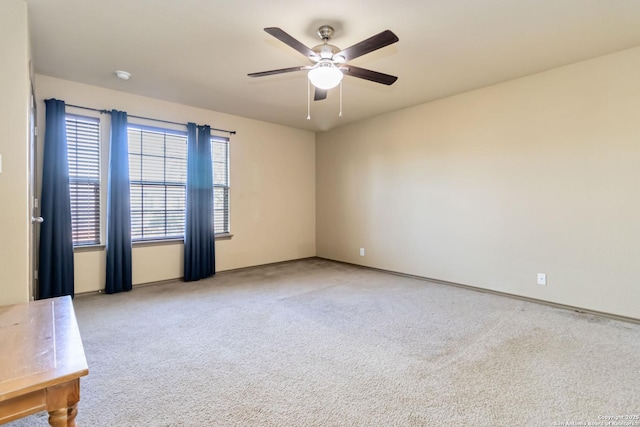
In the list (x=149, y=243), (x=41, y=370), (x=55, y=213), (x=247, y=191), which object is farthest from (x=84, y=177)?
(x=41, y=370)

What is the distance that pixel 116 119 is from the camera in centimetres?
387

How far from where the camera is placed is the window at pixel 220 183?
492 cm

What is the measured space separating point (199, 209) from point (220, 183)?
624mm

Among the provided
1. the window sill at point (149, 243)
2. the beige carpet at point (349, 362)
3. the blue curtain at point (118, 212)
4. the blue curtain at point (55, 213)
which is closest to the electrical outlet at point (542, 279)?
the beige carpet at point (349, 362)

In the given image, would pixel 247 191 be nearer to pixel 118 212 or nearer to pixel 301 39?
pixel 118 212

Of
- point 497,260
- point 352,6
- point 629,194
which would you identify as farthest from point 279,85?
point 629,194

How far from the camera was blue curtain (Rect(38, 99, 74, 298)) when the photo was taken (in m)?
3.39

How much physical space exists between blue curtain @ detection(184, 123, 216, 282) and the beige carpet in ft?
2.75

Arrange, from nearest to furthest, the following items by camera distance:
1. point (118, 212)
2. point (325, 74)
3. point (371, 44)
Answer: point (371, 44)
point (325, 74)
point (118, 212)

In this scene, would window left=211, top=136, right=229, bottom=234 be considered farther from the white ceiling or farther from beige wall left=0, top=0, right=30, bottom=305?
beige wall left=0, top=0, right=30, bottom=305

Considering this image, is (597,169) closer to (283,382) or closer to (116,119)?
(283,382)

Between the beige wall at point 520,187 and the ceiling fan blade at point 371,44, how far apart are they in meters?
2.40

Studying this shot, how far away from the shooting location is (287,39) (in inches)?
81.2

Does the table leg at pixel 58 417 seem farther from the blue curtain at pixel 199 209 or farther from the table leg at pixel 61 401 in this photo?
the blue curtain at pixel 199 209
